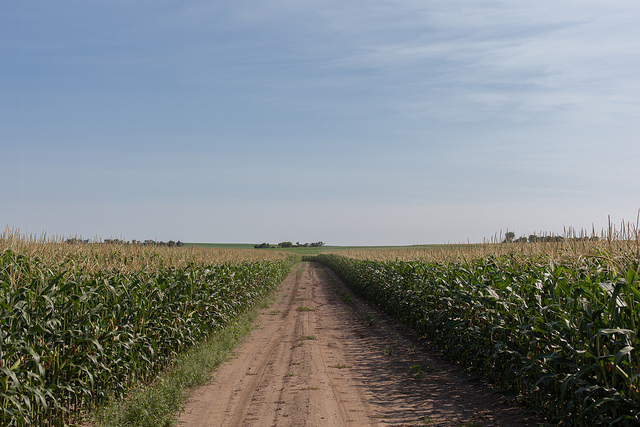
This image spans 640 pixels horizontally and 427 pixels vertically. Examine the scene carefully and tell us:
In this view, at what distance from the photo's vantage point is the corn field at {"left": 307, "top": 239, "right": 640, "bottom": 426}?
4.65 meters

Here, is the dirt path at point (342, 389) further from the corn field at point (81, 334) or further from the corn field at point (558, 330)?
the corn field at point (81, 334)

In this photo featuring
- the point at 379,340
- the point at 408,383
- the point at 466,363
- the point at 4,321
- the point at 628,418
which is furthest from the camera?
the point at 379,340

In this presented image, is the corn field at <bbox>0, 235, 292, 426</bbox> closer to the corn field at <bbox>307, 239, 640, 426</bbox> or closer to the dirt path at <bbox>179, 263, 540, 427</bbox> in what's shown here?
the dirt path at <bbox>179, 263, 540, 427</bbox>

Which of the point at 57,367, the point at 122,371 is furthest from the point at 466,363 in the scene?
the point at 57,367

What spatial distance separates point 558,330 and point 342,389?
4.24 metres

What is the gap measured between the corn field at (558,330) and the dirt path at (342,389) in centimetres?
66

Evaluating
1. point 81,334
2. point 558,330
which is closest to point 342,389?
point 558,330

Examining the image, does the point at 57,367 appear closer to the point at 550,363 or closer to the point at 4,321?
the point at 4,321

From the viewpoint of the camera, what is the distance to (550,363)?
576 centimetres

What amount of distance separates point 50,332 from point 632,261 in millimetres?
8614

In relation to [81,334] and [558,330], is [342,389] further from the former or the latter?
[81,334]

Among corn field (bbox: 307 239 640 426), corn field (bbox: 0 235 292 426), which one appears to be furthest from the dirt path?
corn field (bbox: 0 235 292 426)

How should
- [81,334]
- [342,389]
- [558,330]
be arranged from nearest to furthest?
[558,330], [81,334], [342,389]

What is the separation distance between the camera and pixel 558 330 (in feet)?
18.7
